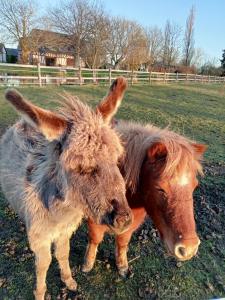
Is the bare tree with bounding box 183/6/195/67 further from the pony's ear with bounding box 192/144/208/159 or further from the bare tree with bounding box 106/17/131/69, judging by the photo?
the pony's ear with bounding box 192/144/208/159

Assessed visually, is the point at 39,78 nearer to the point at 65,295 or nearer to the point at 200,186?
the point at 200,186

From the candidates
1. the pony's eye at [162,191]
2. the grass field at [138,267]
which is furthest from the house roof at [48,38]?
the pony's eye at [162,191]

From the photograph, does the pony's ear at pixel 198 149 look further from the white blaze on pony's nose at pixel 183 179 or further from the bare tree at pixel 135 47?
the bare tree at pixel 135 47

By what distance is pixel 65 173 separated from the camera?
2164 millimetres

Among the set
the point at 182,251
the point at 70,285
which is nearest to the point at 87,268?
the point at 70,285

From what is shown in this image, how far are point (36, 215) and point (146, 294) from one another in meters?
1.69

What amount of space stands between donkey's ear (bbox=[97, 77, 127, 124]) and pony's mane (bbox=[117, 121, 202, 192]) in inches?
20.3

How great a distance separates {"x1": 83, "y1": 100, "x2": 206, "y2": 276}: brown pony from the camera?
238 cm

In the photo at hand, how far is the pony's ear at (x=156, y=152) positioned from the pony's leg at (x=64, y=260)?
4.45 feet

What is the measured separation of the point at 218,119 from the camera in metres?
12.2

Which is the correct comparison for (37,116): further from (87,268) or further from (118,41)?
(118,41)

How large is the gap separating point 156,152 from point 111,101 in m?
0.64

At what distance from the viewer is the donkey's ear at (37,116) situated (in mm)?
1940

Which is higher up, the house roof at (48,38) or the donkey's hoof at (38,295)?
the house roof at (48,38)
